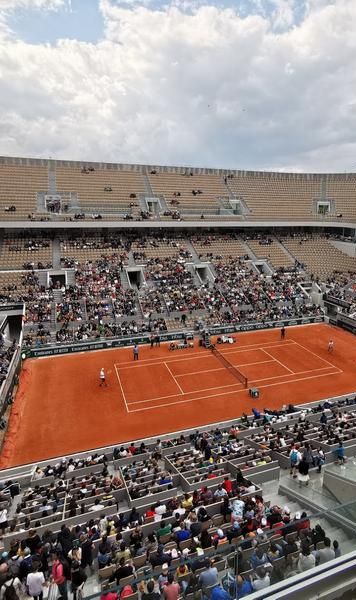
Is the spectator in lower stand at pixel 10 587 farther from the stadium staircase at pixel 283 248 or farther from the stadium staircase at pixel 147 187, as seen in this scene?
the stadium staircase at pixel 147 187

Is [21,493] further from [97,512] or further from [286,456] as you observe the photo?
[286,456]

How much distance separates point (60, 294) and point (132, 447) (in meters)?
25.7

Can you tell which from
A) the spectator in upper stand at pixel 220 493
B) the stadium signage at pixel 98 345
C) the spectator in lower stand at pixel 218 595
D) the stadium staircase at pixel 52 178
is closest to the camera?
the spectator in lower stand at pixel 218 595

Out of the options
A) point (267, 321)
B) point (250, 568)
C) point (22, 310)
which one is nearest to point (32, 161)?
point (22, 310)

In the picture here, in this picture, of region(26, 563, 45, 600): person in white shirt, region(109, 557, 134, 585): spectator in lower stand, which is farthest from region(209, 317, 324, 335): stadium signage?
region(26, 563, 45, 600): person in white shirt

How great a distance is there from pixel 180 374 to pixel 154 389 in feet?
10.2

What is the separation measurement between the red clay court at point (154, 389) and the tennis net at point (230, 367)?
0.40 meters

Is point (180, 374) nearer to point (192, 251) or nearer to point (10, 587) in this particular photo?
point (10, 587)

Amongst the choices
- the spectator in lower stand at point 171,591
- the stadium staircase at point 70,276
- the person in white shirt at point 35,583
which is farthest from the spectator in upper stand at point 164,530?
the stadium staircase at point 70,276

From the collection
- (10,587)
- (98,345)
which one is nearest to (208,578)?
(10,587)

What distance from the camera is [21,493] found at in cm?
1551

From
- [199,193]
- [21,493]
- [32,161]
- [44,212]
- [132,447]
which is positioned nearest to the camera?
[21,493]

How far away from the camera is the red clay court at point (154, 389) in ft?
72.5

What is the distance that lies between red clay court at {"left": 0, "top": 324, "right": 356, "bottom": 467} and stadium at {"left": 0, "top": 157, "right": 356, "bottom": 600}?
0.52ft
